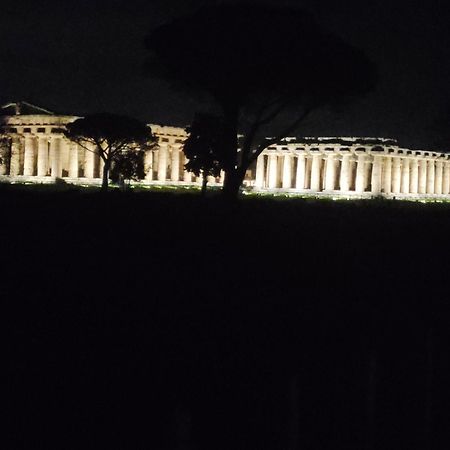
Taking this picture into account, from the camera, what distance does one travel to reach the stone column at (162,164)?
93.6 meters

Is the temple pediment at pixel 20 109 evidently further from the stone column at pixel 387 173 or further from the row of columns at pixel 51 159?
the stone column at pixel 387 173

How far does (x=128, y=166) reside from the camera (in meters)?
67.4

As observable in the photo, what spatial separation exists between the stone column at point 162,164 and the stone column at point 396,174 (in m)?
30.8

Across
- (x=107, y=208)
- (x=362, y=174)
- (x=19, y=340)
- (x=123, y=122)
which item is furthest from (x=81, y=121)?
(x=19, y=340)

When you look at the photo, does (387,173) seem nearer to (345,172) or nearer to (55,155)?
(345,172)

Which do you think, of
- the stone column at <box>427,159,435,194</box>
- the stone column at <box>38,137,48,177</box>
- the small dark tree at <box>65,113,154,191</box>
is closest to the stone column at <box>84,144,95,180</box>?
the stone column at <box>38,137,48,177</box>

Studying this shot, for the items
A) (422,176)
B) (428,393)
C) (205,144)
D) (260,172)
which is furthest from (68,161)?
(428,393)

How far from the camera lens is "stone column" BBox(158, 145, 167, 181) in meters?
93.6

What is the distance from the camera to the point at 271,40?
39281mm

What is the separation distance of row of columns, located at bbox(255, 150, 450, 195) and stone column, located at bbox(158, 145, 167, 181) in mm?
12936

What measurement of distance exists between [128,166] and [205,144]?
12216mm

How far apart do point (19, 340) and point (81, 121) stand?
6545 cm

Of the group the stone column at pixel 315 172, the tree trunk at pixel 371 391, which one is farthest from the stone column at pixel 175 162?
the tree trunk at pixel 371 391

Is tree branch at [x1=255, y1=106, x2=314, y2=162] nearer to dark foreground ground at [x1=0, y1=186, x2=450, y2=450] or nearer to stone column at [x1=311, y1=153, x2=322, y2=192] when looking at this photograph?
dark foreground ground at [x1=0, y1=186, x2=450, y2=450]
